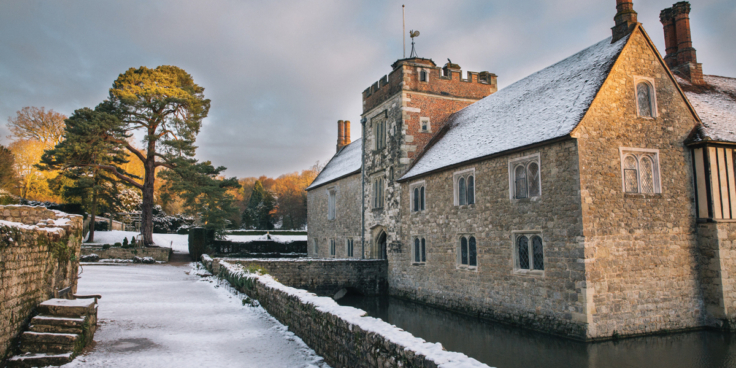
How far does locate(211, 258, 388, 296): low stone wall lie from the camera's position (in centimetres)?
2238

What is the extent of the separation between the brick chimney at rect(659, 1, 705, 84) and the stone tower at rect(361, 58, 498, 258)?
8579 millimetres

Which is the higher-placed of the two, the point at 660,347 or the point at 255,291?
the point at 255,291

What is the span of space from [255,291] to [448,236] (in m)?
7.91

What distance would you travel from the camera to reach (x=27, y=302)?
802 cm

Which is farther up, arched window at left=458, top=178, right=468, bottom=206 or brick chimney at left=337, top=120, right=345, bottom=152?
brick chimney at left=337, top=120, right=345, bottom=152

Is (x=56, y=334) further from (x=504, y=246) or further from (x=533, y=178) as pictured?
(x=533, y=178)

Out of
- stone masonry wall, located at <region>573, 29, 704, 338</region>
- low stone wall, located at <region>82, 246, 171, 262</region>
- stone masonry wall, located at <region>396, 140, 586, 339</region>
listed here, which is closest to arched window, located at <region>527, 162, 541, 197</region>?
stone masonry wall, located at <region>396, 140, 586, 339</region>

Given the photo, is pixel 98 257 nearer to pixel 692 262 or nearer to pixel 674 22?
pixel 692 262

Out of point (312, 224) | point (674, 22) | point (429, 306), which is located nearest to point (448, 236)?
point (429, 306)

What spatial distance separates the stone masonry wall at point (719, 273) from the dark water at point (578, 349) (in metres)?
0.57

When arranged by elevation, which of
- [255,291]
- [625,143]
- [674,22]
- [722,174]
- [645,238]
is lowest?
[255,291]

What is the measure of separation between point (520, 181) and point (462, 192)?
326cm

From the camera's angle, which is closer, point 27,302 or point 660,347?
point 27,302

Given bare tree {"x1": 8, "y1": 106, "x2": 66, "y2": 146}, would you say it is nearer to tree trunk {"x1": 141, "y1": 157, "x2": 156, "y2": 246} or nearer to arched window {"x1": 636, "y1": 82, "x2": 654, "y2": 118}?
tree trunk {"x1": 141, "y1": 157, "x2": 156, "y2": 246}
